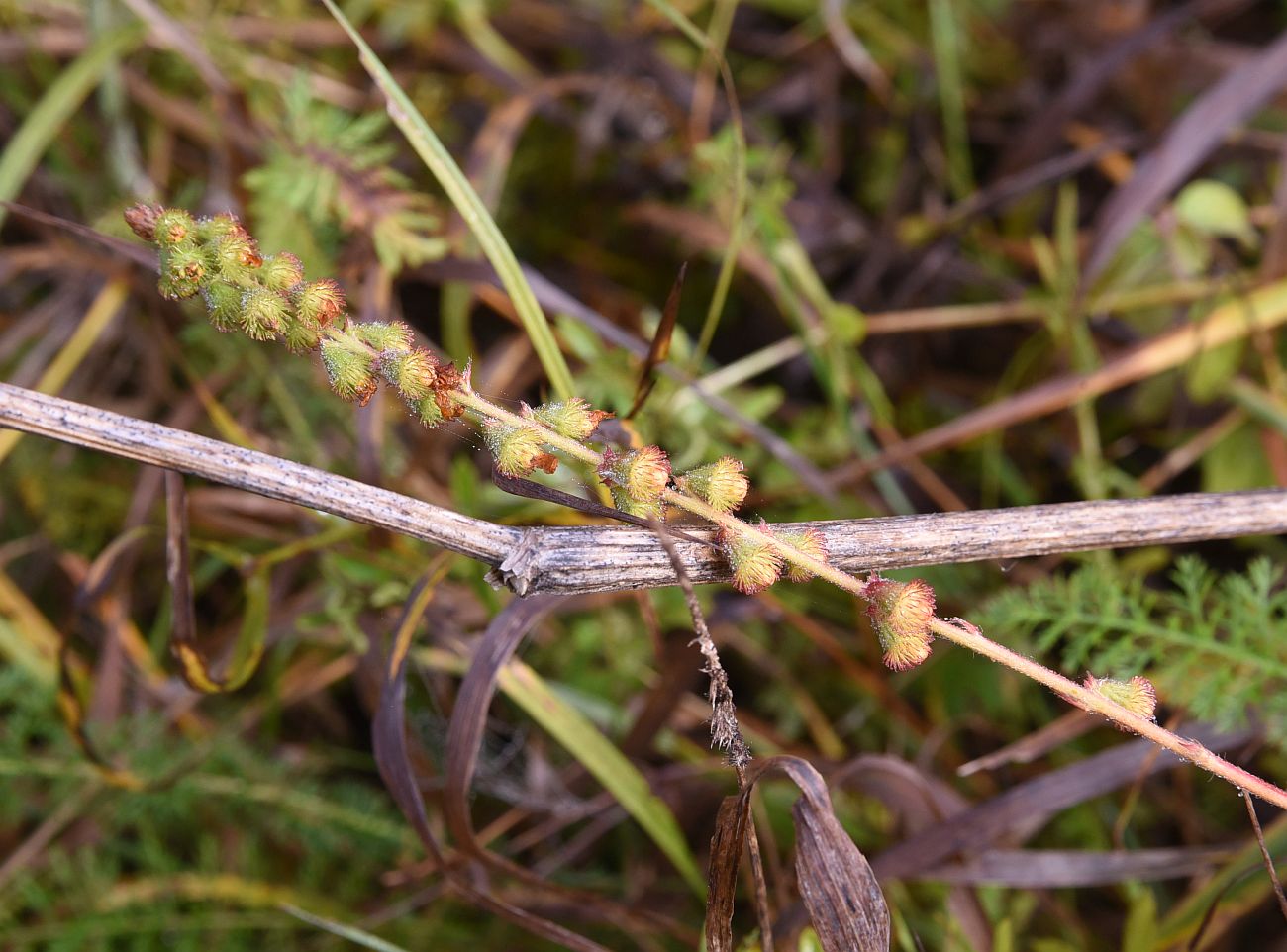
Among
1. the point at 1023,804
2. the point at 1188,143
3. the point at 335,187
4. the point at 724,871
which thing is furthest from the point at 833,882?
the point at 1188,143

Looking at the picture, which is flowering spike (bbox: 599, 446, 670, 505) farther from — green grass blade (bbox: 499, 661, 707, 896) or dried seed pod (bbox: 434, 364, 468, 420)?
green grass blade (bbox: 499, 661, 707, 896)

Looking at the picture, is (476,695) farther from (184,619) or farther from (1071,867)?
(1071,867)

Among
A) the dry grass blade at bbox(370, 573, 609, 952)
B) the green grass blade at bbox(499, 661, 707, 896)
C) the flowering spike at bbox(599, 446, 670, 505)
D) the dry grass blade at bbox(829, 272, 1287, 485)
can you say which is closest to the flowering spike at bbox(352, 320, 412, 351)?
the flowering spike at bbox(599, 446, 670, 505)

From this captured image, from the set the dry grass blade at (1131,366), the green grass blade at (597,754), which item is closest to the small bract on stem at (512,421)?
the green grass blade at (597,754)

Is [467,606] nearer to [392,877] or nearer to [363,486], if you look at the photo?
[392,877]

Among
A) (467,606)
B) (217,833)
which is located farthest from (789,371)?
(217,833)

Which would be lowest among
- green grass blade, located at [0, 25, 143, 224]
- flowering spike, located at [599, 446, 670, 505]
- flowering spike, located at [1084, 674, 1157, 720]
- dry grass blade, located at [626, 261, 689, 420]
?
flowering spike, located at [1084, 674, 1157, 720]
